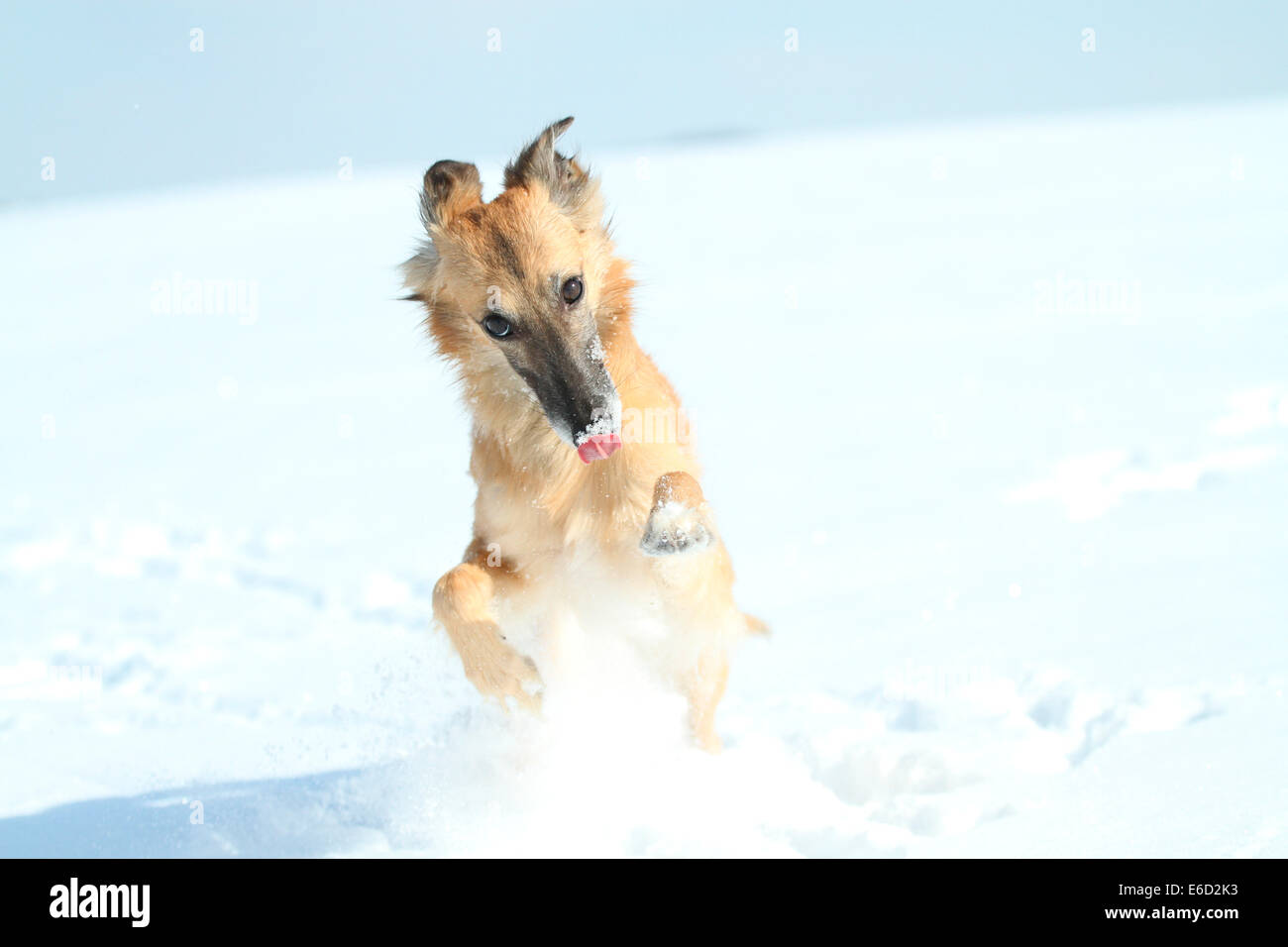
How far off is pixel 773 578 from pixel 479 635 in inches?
117

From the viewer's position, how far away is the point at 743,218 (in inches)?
903

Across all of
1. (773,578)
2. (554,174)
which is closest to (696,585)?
(554,174)

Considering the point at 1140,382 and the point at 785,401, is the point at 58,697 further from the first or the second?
the point at 1140,382

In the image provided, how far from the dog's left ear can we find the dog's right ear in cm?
19

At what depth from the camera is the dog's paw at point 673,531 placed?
3.62 meters

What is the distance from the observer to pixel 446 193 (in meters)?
4.03

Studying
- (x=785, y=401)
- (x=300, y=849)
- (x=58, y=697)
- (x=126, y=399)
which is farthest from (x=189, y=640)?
(x=126, y=399)

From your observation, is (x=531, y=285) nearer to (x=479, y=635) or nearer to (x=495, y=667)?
(x=479, y=635)

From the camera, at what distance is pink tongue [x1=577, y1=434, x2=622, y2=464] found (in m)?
3.59

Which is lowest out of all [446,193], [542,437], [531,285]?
[542,437]

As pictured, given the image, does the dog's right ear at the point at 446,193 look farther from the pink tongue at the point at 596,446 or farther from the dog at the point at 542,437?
the pink tongue at the point at 596,446

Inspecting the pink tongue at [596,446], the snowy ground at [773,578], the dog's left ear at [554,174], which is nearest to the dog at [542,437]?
the dog's left ear at [554,174]

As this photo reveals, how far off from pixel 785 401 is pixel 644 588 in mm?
6853

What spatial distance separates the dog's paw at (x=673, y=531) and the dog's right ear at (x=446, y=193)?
140 cm
